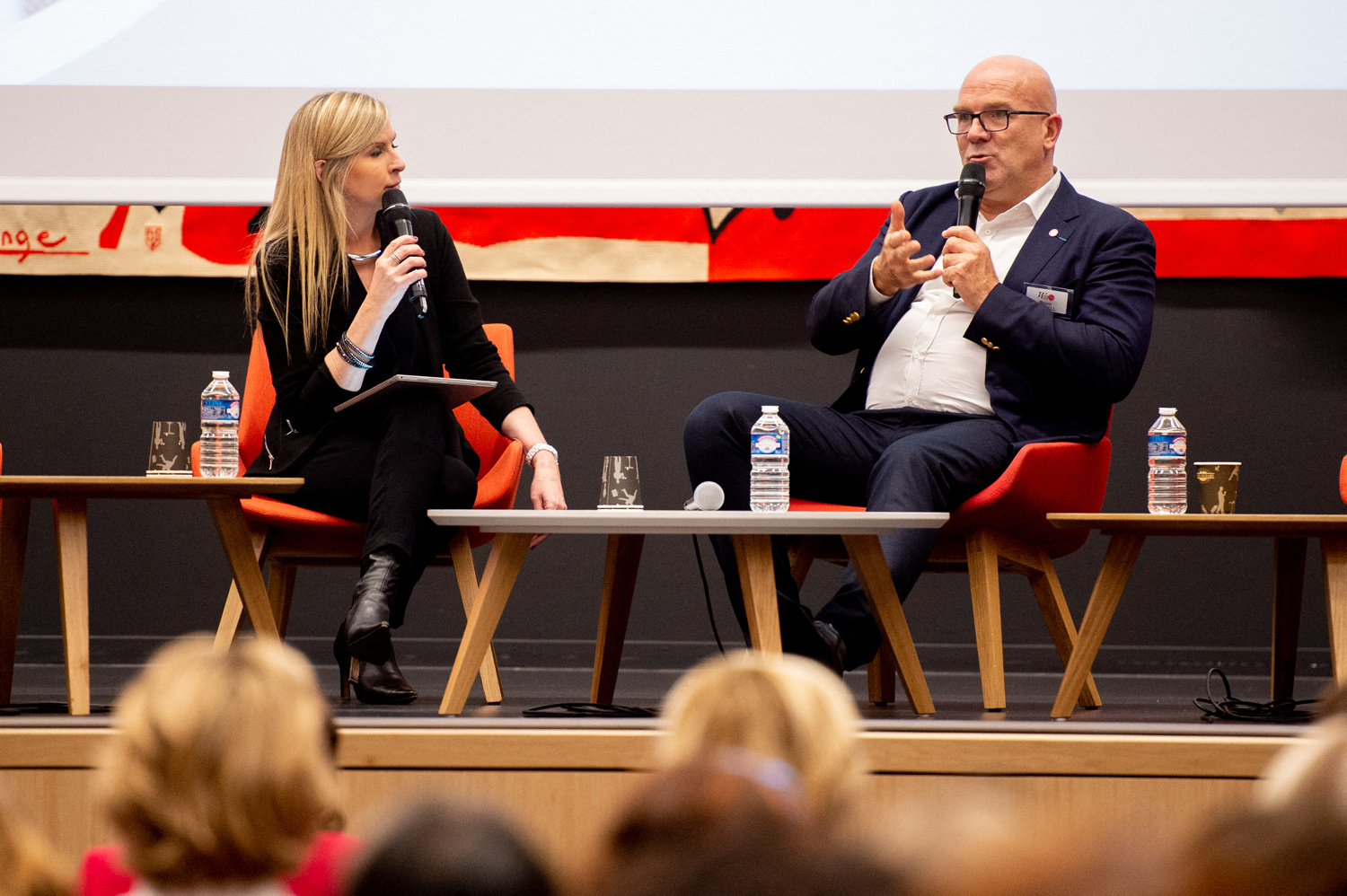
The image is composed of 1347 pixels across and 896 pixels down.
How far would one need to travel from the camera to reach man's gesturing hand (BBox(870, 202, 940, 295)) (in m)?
2.48

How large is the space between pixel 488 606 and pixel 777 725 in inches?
57.2

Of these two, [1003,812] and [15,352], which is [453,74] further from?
[1003,812]

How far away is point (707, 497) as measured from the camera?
2.17 metres

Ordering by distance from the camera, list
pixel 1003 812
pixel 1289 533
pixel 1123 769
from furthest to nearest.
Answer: pixel 1289 533, pixel 1123 769, pixel 1003 812

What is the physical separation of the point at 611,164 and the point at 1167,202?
4.28ft

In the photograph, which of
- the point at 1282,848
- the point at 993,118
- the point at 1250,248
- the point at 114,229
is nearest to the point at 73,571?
the point at 114,229

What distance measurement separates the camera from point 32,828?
28.2 inches

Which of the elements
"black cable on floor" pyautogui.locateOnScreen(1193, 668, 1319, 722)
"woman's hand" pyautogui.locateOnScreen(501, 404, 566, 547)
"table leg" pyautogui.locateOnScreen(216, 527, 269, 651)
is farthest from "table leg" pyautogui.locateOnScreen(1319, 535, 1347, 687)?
"table leg" pyautogui.locateOnScreen(216, 527, 269, 651)

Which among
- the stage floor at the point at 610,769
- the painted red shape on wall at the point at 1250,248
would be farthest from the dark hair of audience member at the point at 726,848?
the painted red shape on wall at the point at 1250,248

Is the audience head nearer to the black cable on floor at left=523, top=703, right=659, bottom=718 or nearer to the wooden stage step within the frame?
the wooden stage step

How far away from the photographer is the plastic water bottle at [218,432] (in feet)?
8.36

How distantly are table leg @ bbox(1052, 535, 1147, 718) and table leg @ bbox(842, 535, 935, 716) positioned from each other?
206 millimetres

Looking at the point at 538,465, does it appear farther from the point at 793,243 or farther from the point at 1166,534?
the point at 793,243

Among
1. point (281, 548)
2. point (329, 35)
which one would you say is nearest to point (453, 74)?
point (329, 35)
